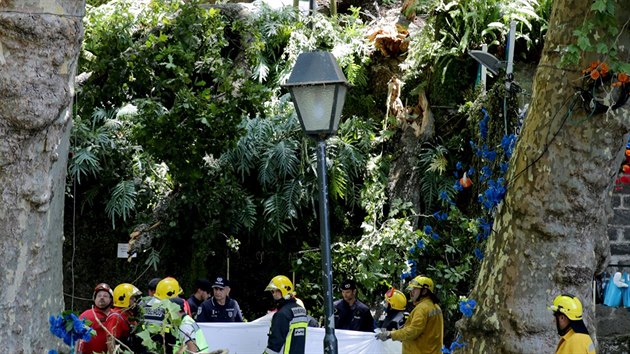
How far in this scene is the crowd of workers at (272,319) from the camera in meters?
9.05

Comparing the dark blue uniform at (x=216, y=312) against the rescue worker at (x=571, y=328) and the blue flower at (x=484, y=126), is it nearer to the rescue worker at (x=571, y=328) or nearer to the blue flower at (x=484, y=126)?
the blue flower at (x=484, y=126)

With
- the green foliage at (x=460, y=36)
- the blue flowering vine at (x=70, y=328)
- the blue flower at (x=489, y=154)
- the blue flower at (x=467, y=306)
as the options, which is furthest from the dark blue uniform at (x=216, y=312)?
the blue flowering vine at (x=70, y=328)

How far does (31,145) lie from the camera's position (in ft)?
28.2

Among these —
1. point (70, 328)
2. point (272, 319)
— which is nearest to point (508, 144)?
point (272, 319)

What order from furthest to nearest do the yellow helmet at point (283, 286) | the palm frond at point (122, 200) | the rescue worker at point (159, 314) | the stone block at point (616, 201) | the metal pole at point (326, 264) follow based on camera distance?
the palm frond at point (122, 200)
the stone block at point (616, 201)
the yellow helmet at point (283, 286)
the metal pole at point (326, 264)
the rescue worker at point (159, 314)

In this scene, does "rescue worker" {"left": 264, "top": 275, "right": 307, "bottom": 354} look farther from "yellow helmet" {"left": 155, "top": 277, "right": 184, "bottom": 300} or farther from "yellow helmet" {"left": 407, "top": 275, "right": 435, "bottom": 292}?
"yellow helmet" {"left": 407, "top": 275, "right": 435, "bottom": 292}

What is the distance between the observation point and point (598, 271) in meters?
11.0

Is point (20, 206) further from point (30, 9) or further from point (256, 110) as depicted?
point (256, 110)

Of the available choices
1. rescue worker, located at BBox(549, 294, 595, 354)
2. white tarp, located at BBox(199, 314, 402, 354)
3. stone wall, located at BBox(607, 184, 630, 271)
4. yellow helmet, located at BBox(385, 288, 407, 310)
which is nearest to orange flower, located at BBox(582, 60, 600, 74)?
rescue worker, located at BBox(549, 294, 595, 354)

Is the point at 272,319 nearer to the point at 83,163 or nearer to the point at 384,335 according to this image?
the point at 384,335

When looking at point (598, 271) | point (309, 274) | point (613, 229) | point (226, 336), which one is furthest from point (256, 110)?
point (598, 271)

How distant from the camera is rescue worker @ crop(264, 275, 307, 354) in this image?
12.3 meters

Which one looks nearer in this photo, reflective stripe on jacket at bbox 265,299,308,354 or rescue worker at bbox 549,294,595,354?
rescue worker at bbox 549,294,595,354

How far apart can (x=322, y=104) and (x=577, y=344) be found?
269 cm
